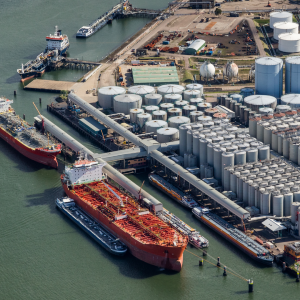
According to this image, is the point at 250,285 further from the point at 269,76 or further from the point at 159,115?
the point at 269,76

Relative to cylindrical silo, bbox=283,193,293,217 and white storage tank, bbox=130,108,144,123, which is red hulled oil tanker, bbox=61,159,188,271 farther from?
white storage tank, bbox=130,108,144,123

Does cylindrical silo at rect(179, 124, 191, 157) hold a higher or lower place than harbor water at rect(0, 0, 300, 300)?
higher

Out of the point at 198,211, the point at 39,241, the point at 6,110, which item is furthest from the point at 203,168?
the point at 6,110

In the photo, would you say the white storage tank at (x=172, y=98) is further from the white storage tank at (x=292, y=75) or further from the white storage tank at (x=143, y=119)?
the white storage tank at (x=292, y=75)

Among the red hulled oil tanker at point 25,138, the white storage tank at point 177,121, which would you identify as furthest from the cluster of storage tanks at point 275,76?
the red hulled oil tanker at point 25,138

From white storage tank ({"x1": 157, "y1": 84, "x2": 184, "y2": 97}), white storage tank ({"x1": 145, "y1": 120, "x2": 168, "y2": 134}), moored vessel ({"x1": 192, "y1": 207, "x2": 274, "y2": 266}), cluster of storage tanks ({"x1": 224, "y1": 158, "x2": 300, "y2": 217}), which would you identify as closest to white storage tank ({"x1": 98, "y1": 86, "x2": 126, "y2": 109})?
white storage tank ({"x1": 157, "y1": 84, "x2": 184, "y2": 97})

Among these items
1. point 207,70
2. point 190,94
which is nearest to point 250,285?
point 190,94

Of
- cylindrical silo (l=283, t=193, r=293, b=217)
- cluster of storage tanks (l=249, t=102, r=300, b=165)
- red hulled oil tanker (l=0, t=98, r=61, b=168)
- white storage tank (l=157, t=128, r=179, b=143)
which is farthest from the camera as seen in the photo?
white storage tank (l=157, t=128, r=179, b=143)

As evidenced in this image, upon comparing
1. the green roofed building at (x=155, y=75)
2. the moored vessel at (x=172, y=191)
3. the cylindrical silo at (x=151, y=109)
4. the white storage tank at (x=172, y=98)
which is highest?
the green roofed building at (x=155, y=75)
